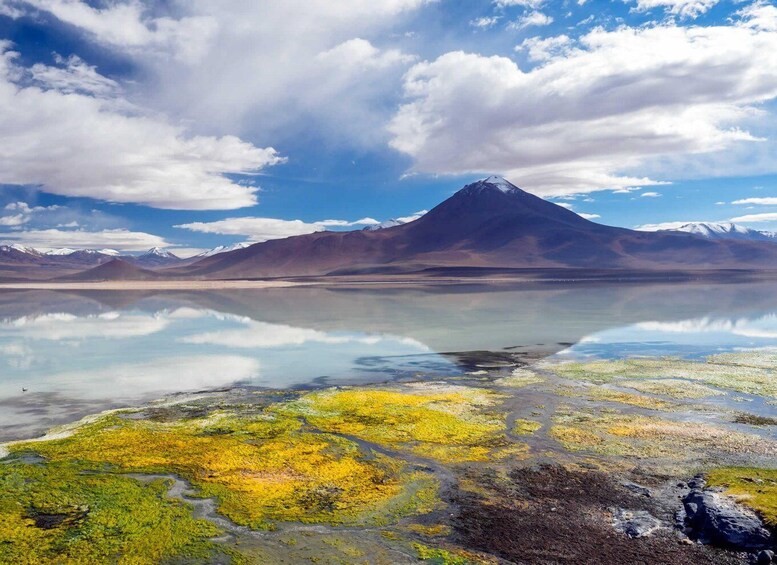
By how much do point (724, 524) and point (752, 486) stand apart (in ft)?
9.27

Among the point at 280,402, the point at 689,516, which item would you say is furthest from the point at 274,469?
the point at 689,516

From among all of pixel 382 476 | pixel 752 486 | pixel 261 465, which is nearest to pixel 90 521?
pixel 261 465

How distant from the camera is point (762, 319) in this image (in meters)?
58.7

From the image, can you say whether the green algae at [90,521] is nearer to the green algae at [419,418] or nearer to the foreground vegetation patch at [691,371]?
the green algae at [419,418]

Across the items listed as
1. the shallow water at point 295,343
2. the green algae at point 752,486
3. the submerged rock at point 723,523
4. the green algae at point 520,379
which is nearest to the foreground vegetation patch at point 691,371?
the green algae at point 520,379

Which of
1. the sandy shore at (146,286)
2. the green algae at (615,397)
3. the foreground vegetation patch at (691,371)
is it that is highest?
the sandy shore at (146,286)

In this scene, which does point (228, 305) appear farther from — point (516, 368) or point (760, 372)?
point (760, 372)

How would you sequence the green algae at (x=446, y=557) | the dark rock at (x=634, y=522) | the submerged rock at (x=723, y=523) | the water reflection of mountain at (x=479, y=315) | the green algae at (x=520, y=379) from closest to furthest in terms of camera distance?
the green algae at (x=446, y=557), the submerged rock at (x=723, y=523), the dark rock at (x=634, y=522), the green algae at (x=520, y=379), the water reflection of mountain at (x=479, y=315)

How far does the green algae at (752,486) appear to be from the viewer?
13.2 meters

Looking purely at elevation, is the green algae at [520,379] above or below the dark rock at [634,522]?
above

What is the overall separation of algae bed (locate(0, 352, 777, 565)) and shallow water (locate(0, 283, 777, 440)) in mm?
4631

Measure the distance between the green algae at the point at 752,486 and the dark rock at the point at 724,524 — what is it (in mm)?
313

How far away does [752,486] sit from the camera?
1462 centimetres

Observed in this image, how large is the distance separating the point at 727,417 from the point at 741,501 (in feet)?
30.1
